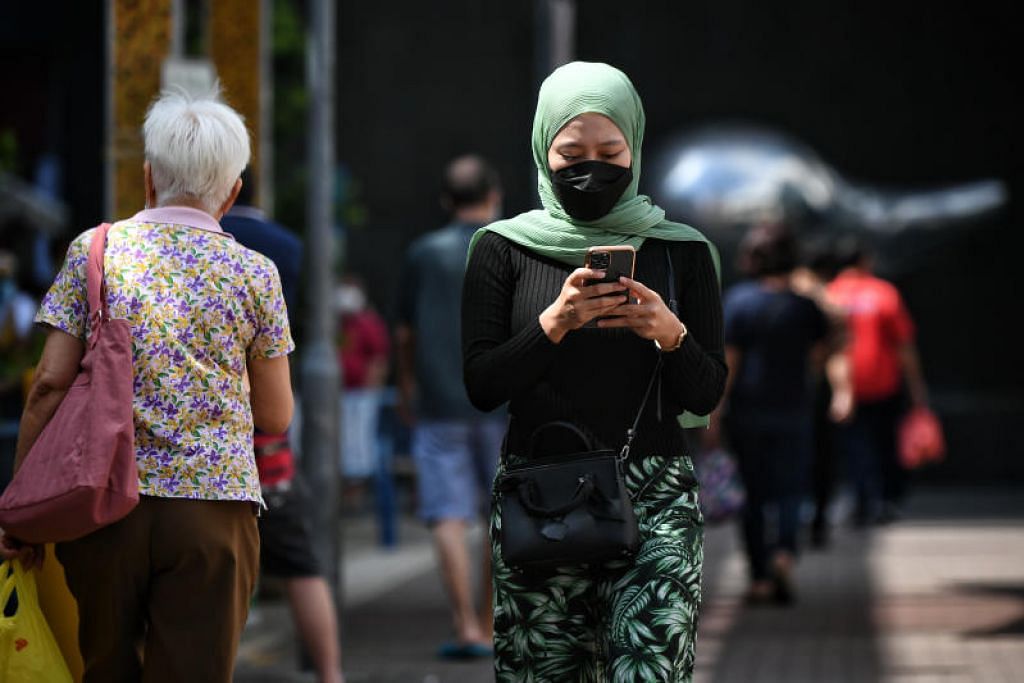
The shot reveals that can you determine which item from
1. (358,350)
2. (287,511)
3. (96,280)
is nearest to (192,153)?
(96,280)

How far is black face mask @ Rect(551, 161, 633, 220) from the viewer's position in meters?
4.14

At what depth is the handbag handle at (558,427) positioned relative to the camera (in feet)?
13.5

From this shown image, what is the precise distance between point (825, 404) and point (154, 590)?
935 centimetres

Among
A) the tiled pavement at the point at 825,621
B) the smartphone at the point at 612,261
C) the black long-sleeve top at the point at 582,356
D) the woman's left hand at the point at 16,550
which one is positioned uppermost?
the smartphone at the point at 612,261

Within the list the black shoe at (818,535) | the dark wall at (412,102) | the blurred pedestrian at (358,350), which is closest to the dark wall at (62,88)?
the blurred pedestrian at (358,350)

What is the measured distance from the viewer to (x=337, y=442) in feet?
26.1

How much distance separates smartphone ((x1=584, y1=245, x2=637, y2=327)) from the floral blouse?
30.3 inches

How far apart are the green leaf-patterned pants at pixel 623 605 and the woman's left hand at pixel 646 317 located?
285 millimetres

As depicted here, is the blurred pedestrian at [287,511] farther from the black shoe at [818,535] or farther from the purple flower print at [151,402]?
the black shoe at [818,535]

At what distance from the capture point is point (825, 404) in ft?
43.0

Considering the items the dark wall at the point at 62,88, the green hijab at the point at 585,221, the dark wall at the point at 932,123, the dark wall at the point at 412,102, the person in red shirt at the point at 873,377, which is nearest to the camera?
the green hijab at the point at 585,221

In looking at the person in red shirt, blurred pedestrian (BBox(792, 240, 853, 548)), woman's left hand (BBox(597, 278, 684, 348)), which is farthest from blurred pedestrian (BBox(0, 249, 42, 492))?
the person in red shirt

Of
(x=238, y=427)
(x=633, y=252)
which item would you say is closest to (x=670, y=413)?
(x=633, y=252)

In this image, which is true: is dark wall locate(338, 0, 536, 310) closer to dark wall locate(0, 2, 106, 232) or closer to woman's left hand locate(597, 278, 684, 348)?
dark wall locate(0, 2, 106, 232)
